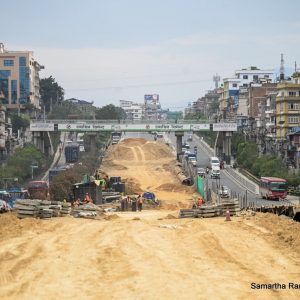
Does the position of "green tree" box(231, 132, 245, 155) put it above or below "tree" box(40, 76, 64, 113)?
below

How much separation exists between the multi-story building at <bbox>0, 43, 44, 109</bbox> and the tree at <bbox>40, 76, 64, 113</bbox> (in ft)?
86.4

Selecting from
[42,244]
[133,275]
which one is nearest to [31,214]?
[42,244]

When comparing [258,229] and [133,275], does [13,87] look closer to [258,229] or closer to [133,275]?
[258,229]

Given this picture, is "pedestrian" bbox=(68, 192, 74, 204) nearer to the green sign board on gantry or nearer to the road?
the road

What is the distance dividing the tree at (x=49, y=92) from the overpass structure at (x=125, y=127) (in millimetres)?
64194

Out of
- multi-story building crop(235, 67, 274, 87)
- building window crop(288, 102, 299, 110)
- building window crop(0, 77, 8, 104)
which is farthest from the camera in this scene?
multi-story building crop(235, 67, 274, 87)

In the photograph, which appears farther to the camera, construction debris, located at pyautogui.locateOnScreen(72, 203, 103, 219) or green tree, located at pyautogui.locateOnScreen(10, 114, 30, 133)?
green tree, located at pyautogui.locateOnScreen(10, 114, 30, 133)

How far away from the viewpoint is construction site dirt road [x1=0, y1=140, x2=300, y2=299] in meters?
20.1

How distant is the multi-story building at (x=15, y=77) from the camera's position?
5468 inches

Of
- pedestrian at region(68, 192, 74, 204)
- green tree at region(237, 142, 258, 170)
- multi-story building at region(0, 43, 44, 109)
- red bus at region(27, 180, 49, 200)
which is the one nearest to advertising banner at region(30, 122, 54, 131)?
green tree at region(237, 142, 258, 170)

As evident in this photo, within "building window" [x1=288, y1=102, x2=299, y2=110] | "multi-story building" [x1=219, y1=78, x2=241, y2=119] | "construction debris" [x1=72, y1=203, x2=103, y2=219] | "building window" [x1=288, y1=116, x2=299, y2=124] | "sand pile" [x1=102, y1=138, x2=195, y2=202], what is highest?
"multi-story building" [x1=219, y1=78, x2=241, y2=119]

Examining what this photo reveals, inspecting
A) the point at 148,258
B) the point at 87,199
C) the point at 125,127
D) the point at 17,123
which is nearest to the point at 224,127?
the point at 125,127

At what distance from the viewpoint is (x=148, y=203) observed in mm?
55781

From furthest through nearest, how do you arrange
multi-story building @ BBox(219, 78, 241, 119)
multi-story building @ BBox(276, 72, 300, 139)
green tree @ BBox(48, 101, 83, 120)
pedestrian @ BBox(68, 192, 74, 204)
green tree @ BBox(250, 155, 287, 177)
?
green tree @ BBox(48, 101, 83, 120), multi-story building @ BBox(219, 78, 241, 119), multi-story building @ BBox(276, 72, 300, 139), green tree @ BBox(250, 155, 287, 177), pedestrian @ BBox(68, 192, 74, 204)
